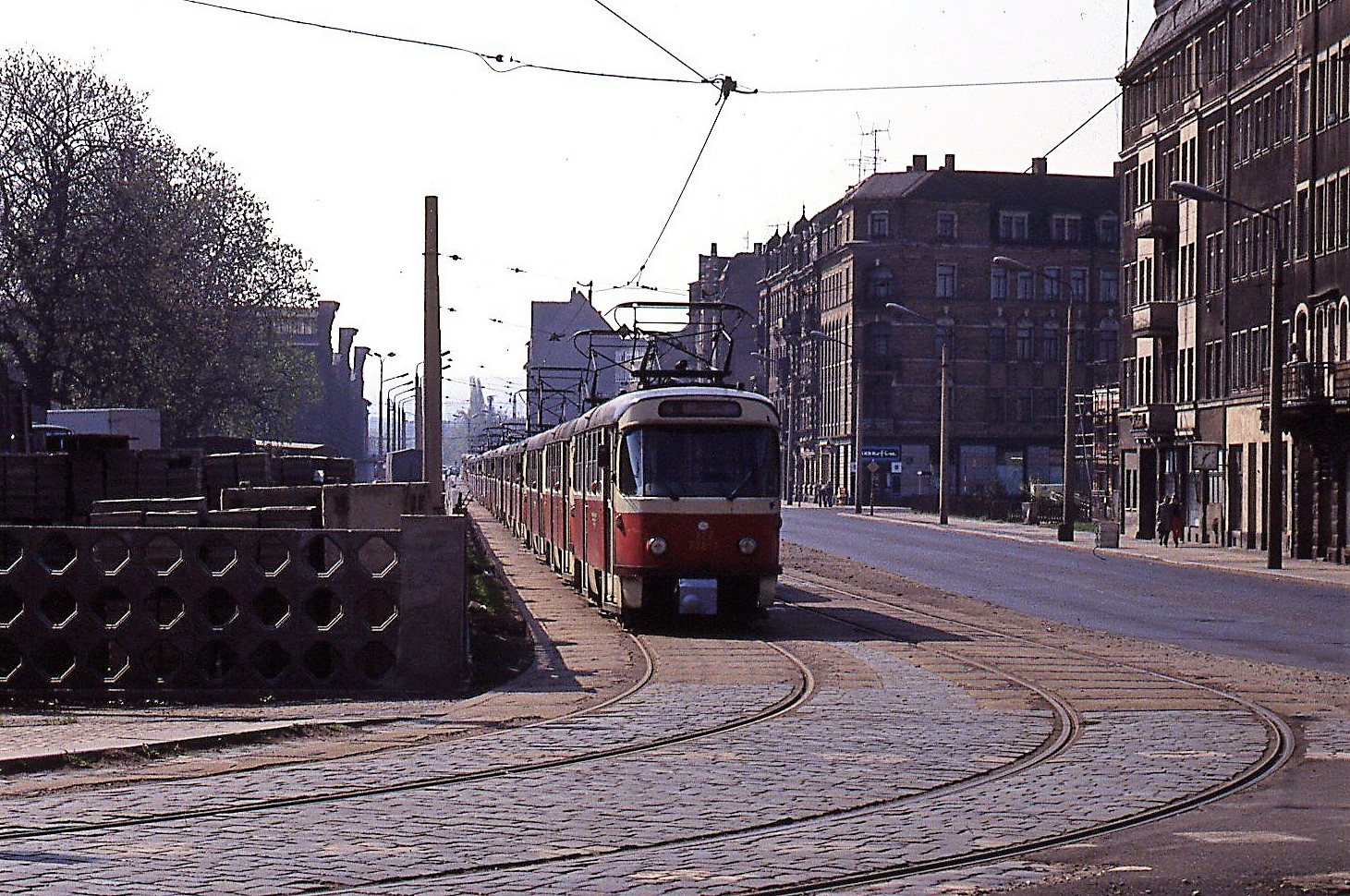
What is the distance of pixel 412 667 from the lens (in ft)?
48.6

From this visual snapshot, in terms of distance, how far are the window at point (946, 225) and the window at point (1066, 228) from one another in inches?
274

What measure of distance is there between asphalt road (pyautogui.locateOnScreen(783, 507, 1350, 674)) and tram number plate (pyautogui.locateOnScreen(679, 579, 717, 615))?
16.0ft

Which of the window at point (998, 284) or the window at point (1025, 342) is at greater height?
the window at point (998, 284)

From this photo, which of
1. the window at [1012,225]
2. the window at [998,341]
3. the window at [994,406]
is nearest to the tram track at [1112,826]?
the window at [994,406]

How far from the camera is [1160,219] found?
63031 millimetres

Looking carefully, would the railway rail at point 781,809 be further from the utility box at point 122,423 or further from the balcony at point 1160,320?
the balcony at point 1160,320

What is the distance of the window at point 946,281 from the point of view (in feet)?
362

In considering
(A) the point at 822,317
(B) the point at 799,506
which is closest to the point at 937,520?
(B) the point at 799,506

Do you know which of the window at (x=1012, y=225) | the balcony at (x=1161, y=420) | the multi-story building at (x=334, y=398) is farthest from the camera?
the multi-story building at (x=334, y=398)

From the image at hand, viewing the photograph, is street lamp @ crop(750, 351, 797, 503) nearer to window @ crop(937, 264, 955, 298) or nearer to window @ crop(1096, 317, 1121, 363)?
window @ crop(937, 264, 955, 298)

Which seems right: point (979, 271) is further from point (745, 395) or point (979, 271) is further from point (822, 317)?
point (745, 395)

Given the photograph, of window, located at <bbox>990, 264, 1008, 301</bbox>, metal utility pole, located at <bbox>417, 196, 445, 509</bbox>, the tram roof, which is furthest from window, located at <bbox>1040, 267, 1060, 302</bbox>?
metal utility pole, located at <bbox>417, 196, 445, 509</bbox>

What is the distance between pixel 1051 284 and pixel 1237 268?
187 feet

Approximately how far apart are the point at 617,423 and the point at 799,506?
91336 millimetres
